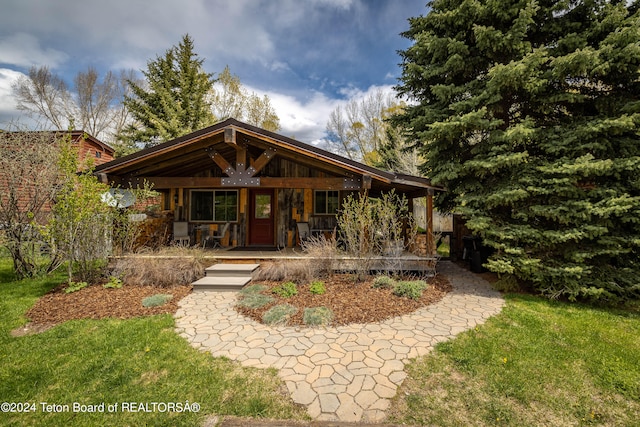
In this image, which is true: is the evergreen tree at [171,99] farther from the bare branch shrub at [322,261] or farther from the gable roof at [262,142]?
the bare branch shrub at [322,261]

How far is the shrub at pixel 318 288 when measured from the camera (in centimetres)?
522

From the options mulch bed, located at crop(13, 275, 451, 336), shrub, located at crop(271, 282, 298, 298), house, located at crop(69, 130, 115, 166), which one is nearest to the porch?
mulch bed, located at crop(13, 275, 451, 336)

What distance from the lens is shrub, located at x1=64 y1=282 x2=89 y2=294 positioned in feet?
17.6

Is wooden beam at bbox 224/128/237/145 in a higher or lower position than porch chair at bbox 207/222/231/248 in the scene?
higher

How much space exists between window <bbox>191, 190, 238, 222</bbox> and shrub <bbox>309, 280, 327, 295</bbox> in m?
5.29

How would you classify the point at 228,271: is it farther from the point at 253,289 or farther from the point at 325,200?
the point at 325,200

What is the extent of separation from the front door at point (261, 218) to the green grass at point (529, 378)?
24.0 ft

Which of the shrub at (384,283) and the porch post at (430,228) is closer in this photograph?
the shrub at (384,283)

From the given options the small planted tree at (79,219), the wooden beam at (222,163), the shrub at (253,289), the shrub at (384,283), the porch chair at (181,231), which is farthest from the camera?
the porch chair at (181,231)

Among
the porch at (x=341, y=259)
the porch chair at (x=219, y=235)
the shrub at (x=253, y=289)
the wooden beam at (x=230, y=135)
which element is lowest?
the shrub at (x=253, y=289)

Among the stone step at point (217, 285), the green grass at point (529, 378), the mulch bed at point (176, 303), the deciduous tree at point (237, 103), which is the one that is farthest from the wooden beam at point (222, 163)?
the deciduous tree at point (237, 103)

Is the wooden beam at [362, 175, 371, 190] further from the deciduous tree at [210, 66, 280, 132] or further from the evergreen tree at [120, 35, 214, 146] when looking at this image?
the deciduous tree at [210, 66, 280, 132]

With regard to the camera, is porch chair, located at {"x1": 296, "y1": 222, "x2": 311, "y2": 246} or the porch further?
porch chair, located at {"x1": 296, "y1": 222, "x2": 311, "y2": 246}

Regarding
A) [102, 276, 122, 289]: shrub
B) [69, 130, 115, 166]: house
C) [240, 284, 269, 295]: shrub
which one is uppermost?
[69, 130, 115, 166]: house
